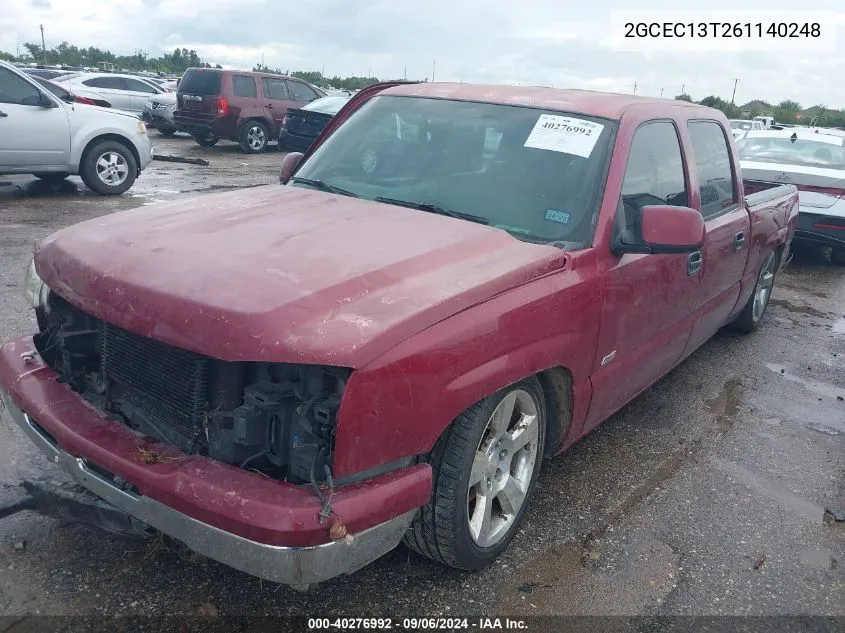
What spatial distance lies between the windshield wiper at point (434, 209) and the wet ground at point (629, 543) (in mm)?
1293

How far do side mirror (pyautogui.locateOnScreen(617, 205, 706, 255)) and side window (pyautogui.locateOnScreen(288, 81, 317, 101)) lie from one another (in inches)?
632

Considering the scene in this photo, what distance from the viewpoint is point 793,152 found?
9695 mm

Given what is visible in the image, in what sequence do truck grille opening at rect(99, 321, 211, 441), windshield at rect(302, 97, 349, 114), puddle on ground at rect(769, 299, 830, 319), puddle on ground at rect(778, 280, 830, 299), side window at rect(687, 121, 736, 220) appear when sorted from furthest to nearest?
windshield at rect(302, 97, 349, 114), puddle on ground at rect(778, 280, 830, 299), puddle on ground at rect(769, 299, 830, 319), side window at rect(687, 121, 736, 220), truck grille opening at rect(99, 321, 211, 441)

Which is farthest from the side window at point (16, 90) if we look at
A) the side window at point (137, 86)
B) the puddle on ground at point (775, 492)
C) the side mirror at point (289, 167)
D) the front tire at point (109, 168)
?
the side window at point (137, 86)

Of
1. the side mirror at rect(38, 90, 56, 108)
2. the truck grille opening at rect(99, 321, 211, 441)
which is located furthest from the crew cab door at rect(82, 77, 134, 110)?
the truck grille opening at rect(99, 321, 211, 441)

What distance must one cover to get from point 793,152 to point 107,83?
17.9 m

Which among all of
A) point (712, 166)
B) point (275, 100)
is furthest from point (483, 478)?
point (275, 100)

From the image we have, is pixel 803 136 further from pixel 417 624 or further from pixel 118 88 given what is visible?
pixel 118 88

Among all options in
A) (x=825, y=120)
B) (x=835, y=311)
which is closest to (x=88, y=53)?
(x=825, y=120)

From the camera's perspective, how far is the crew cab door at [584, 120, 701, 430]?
3.21 metres

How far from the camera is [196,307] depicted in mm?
2150

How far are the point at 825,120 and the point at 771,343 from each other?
55192mm

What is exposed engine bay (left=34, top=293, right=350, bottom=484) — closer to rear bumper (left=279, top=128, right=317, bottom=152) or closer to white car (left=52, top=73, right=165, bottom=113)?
rear bumper (left=279, top=128, right=317, bottom=152)

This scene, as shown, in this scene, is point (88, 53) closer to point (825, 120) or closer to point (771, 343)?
point (825, 120)
